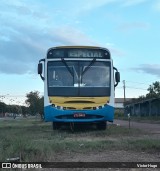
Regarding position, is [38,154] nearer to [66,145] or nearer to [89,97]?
[66,145]

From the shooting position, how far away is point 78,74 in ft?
59.4

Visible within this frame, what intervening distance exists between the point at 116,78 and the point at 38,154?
1006 cm

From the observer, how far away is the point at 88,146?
11430 mm

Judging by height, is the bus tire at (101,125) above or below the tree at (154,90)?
below

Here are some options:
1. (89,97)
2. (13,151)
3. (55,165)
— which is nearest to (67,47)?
(89,97)

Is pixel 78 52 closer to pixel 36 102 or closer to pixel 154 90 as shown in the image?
pixel 36 102

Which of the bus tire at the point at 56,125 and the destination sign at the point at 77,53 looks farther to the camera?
the bus tire at the point at 56,125

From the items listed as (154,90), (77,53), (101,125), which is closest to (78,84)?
(77,53)

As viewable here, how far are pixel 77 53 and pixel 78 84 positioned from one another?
1.47m

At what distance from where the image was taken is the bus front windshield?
59.0ft

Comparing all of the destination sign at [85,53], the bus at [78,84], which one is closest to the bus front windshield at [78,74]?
the bus at [78,84]

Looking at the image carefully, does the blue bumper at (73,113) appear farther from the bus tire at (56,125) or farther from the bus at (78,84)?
the bus tire at (56,125)

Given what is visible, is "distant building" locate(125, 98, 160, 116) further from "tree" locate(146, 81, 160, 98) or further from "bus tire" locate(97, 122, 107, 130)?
"bus tire" locate(97, 122, 107, 130)

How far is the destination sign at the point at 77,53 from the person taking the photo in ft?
60.5
